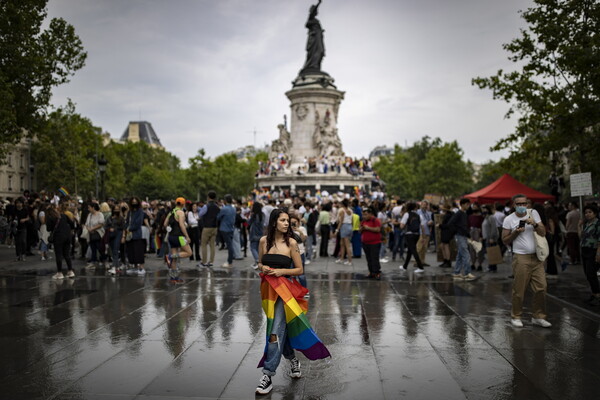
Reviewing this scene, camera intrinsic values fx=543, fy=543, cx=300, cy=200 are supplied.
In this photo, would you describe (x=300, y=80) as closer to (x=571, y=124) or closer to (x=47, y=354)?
(x=571, y=124)

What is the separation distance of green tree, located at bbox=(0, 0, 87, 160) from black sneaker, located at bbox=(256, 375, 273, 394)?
53.1ft

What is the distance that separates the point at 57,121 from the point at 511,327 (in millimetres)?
59704

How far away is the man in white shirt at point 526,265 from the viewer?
7.82 meters

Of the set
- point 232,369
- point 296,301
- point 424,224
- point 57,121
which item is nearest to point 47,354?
point 232,369

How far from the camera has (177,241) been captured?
12336mm

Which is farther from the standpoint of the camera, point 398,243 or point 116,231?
point 398,243

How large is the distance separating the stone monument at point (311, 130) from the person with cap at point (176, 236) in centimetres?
3029

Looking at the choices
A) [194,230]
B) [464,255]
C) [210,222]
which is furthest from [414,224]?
[194,230]

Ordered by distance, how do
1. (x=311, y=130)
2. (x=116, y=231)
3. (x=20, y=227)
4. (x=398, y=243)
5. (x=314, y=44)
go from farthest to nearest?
(x=314, y=44) → (x=311, y=130) → (x=398, y=243) → (x=20, y=227) → (x=116, y=231)

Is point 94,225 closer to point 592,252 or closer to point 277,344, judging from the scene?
point 277,344

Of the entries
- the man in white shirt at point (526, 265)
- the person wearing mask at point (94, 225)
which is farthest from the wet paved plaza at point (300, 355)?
the person wearing mask at point (94, 225)

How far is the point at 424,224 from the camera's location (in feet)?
48.5

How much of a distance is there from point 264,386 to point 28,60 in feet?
60.1

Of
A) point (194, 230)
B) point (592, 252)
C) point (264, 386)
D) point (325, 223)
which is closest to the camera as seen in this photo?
point (264, 386)
